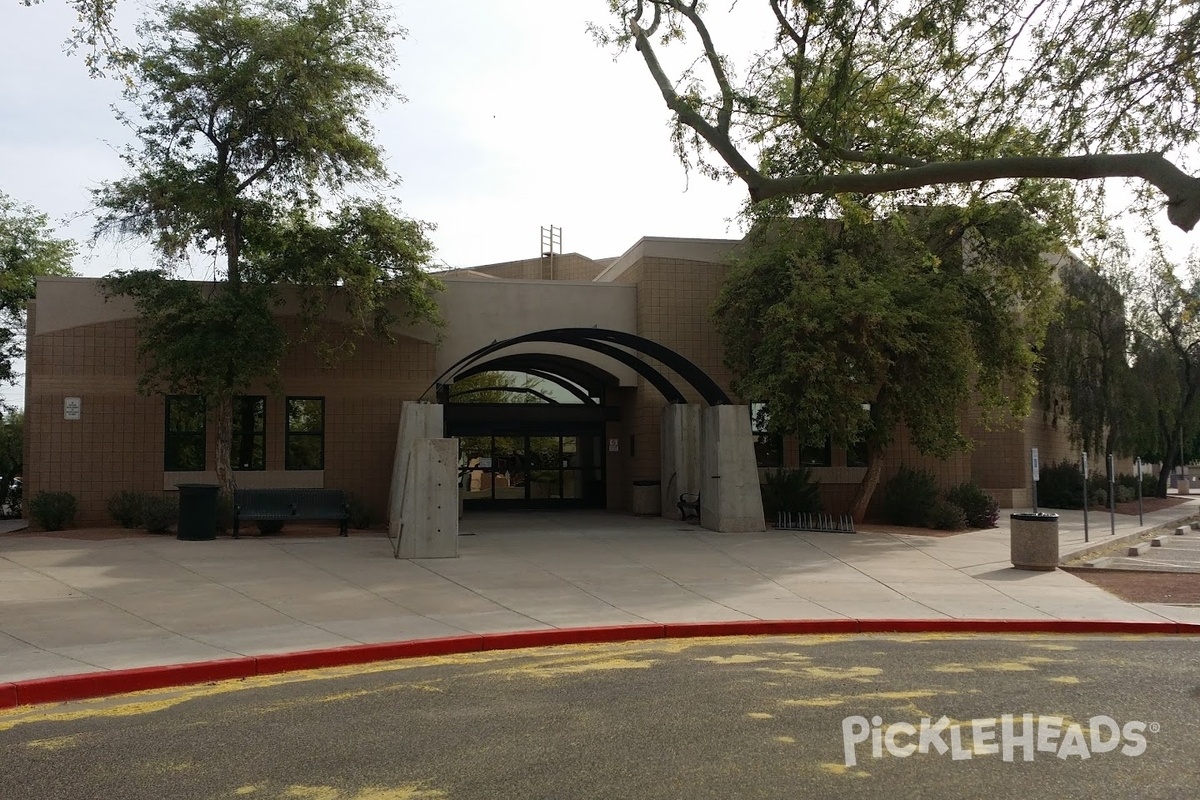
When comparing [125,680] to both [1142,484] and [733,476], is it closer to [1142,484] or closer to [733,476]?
[733,476]

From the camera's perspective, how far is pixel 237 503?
1800 centimetres

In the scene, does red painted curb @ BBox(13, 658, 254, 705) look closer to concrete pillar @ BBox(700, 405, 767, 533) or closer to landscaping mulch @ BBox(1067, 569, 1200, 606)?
landscaping mulch @ BBox(1067, 569, 1200, 606)

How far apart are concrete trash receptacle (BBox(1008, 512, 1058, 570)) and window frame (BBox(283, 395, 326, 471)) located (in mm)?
14933

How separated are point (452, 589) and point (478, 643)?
311 centimetres

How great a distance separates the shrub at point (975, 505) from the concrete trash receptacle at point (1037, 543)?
25.0 feet

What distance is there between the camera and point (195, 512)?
57.0 feet

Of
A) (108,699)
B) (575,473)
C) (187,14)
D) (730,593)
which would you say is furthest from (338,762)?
(575,473)

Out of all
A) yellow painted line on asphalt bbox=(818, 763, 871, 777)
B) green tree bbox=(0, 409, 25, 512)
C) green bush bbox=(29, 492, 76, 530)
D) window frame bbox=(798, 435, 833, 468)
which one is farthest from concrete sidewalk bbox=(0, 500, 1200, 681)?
green tree bbox=(0, 409, 25, 512)

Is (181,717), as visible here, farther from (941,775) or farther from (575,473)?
(575,473)

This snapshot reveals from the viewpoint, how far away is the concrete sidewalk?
10422mm

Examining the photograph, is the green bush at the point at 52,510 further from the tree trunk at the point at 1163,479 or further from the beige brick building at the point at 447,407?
the tree trunk at the point at 1163,479

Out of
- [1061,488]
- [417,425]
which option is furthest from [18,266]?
[1061,488]

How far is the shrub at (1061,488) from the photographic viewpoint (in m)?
32.8

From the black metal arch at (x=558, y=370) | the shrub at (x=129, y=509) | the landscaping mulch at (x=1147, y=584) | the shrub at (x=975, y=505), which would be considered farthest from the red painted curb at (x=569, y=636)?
the shrub at (x=975, y=505)
